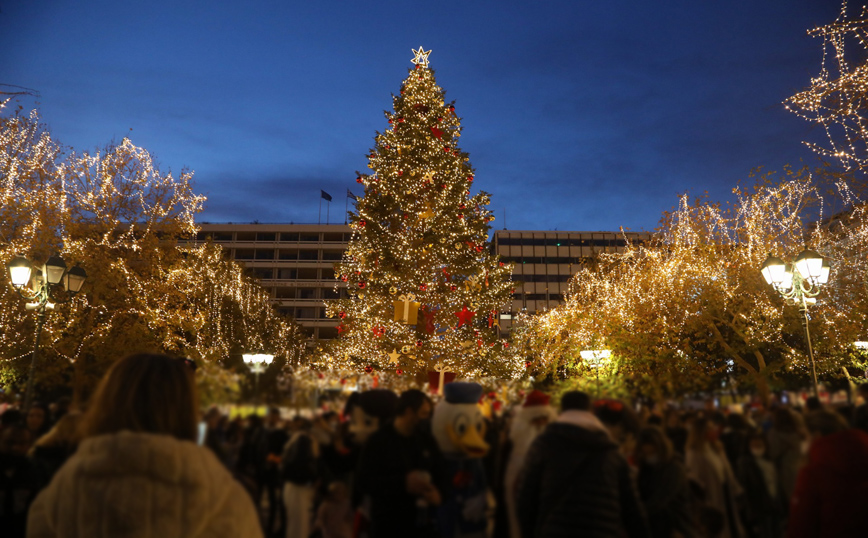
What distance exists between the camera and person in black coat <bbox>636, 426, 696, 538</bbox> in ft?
13.5

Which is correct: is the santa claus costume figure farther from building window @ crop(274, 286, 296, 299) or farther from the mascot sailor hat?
building window @ crop(274, 286, 296, 299)

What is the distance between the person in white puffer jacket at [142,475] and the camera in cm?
222

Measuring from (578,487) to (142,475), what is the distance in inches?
103

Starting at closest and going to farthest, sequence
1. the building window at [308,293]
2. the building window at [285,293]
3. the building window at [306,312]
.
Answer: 1. the building window at [306,312]
2. the building window at [308,293]
3. the building window at [285,293]

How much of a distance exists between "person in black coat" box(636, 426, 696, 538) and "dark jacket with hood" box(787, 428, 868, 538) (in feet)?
2.19

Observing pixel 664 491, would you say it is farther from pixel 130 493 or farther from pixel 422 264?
pixel 422 264

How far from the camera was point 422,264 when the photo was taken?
19.2 meters

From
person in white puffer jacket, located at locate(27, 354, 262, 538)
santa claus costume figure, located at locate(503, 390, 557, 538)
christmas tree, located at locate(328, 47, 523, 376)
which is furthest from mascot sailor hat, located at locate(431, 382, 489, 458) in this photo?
christmas tree, located at locate(328, 47, 523, 376)

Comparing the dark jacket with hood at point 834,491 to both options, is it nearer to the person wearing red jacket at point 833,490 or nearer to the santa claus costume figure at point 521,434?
the person wearing red jacket at point 833,490

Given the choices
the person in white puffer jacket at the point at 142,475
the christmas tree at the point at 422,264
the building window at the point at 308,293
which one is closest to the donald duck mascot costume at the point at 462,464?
the person in white puffer jacket at the point at 142,475

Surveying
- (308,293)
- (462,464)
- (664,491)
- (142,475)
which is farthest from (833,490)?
(308,293)

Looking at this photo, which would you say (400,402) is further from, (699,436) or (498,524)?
(699,436)

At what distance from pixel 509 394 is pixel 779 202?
20821 millimetres

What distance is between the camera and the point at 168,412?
2.37 m
